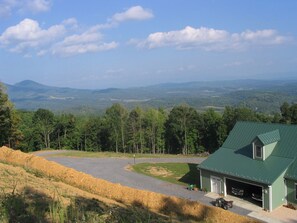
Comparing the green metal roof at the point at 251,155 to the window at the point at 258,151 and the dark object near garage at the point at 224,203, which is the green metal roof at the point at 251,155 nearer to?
the window at the point at 258,151

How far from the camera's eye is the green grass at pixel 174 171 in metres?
34.4

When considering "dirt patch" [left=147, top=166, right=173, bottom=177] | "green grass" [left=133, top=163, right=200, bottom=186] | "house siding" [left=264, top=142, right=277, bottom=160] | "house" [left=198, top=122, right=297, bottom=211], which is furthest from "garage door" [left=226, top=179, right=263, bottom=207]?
"dirt patch" [left=147, top=166, right=173, bottom=177]

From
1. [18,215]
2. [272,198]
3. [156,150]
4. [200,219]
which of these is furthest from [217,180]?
[156,150]

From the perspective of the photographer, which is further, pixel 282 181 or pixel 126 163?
pixel 126 163

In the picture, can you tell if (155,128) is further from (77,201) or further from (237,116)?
(77,201)

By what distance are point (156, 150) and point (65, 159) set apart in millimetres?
26233

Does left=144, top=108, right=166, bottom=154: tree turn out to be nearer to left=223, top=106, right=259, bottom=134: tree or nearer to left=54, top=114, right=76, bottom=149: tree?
left=223, top=106, right=259, bottom=134: tree

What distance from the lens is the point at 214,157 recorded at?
30.9m

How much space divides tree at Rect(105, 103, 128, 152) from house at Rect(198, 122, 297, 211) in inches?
1370

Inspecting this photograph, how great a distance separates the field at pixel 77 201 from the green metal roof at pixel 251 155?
767cm

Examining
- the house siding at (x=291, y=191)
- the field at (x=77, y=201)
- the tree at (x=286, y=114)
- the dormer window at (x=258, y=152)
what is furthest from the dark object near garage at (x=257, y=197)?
the tree at (x=286, y=114)

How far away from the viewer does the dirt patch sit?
3738 centimetres

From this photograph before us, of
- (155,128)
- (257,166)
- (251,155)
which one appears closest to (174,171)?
(251,155)

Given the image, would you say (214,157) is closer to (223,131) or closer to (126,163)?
(126,163)
